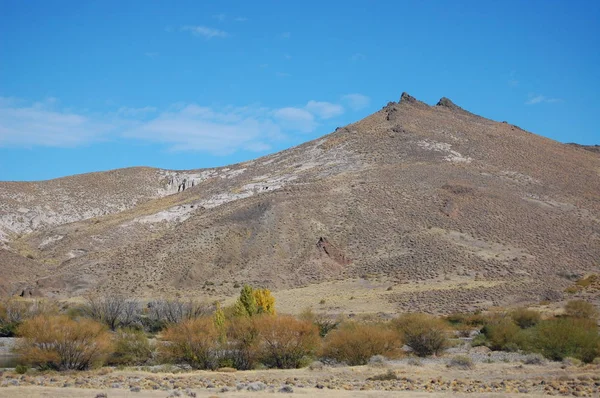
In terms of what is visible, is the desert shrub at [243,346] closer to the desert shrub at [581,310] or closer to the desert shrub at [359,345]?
the desert shrub at [359,345]

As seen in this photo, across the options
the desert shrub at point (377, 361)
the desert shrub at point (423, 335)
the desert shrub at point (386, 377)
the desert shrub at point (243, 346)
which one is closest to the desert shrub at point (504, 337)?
the desert shrub at point (423, 335)

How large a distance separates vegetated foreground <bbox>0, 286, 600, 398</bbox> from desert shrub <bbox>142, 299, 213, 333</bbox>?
27.8 feet

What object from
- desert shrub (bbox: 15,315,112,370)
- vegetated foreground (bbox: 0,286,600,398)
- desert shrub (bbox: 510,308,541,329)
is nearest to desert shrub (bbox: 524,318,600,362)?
vegetated foreground (bbox: 0,286,600,398)

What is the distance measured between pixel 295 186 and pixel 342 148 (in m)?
20.7

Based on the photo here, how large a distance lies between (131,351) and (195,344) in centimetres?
551

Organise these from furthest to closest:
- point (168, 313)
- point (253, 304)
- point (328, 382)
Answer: point (168, 313)
point (253, 304)
point (328, 382)

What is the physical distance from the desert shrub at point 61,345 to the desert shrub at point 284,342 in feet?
22.9

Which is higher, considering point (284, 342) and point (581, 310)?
point (581, 310)

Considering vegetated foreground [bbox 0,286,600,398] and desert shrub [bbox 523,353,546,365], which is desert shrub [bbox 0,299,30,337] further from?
desert shrub [bbox 523,353,546,365]

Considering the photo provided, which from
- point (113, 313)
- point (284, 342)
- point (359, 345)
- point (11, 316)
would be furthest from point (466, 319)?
point (11, 316)

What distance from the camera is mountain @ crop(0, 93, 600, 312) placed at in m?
71.6

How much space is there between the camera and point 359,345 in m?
33.9

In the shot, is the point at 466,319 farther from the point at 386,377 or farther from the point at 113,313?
the point at 386,377

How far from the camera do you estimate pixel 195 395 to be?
77.0ft
